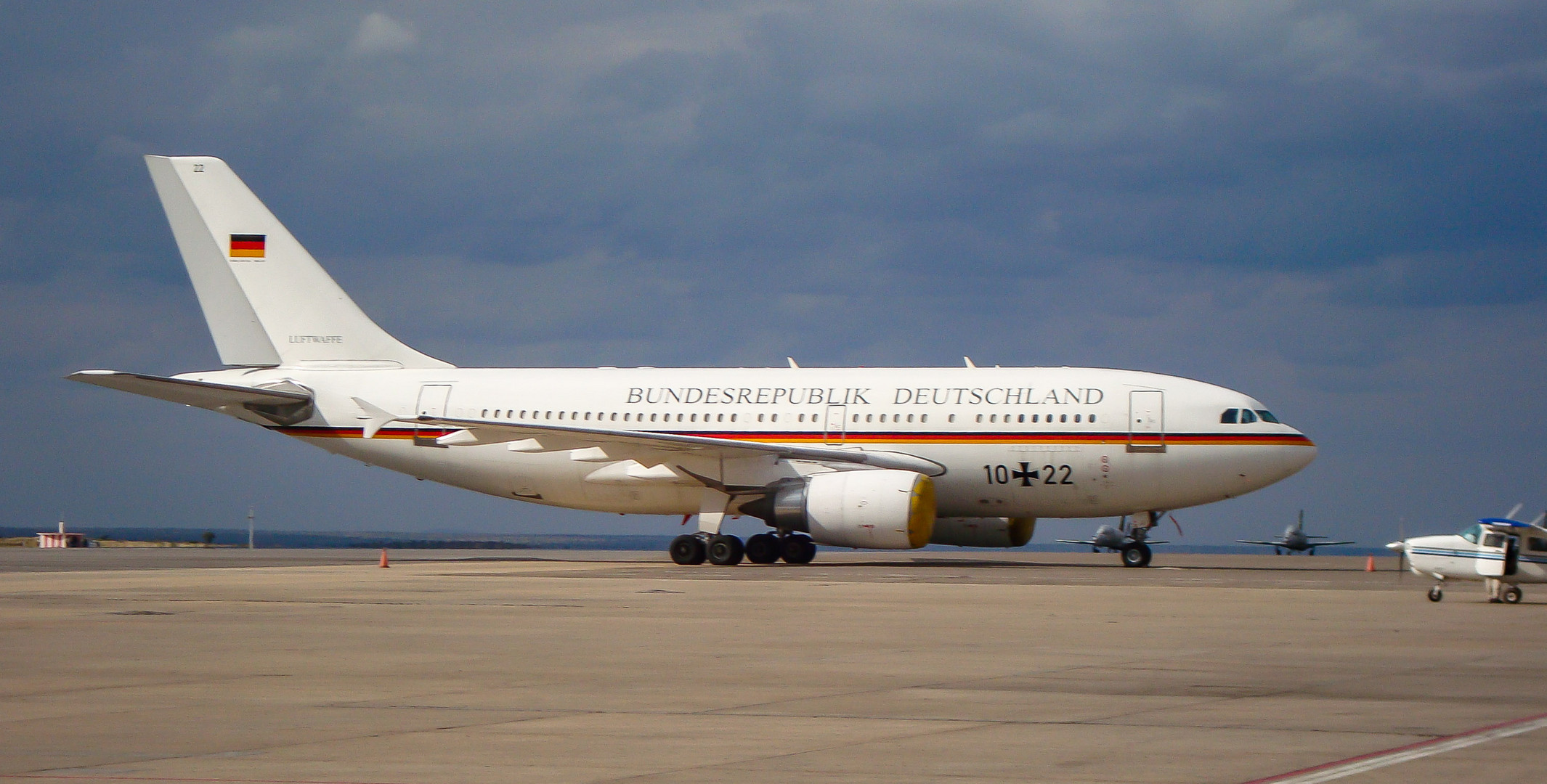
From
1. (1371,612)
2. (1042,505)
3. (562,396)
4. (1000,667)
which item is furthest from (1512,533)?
(562,396)

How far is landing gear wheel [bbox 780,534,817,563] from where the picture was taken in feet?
99.4

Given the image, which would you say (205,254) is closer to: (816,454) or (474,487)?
(474,487)

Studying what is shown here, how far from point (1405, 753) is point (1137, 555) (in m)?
22.4

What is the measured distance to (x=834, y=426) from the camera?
99.9ft

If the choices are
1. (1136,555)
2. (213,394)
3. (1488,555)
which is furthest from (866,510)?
(213,394)

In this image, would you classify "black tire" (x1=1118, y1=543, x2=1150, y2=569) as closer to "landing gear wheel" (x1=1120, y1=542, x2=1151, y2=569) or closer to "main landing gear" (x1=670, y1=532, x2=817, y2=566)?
"landing gear wheel" (x1=1120, y1=542, x2=1151, y2=569)

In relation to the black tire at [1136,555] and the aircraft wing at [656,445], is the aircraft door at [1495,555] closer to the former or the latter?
the black tire at [1136,555]

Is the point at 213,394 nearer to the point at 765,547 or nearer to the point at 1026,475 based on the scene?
the point at 765,547

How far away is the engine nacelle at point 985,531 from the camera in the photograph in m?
32.3

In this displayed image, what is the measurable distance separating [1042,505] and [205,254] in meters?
19.7

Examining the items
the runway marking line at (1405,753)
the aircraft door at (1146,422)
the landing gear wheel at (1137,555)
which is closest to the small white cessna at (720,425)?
the aircraft door at (1146,422)

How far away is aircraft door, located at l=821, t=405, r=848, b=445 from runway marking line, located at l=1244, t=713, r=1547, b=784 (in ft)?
71.5

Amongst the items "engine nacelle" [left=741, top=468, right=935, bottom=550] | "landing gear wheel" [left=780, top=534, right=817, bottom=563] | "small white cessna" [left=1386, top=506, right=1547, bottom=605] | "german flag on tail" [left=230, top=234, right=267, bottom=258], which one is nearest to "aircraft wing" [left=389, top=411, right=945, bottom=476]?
"engine nacelle" [left=741, top=468, right=935, bottom=550]

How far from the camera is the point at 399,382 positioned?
1346 inches
